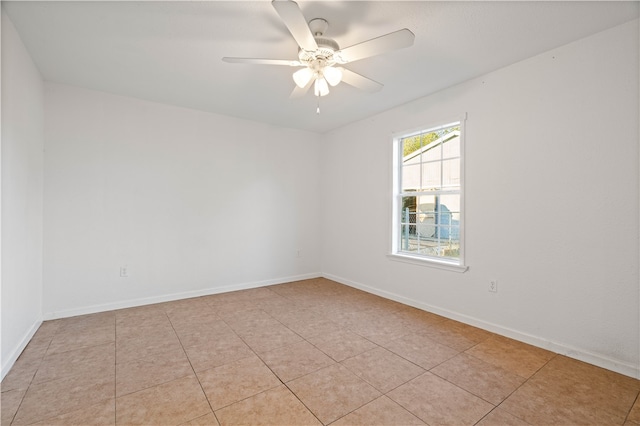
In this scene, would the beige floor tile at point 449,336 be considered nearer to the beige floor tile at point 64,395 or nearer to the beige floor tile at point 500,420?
the beige floor tile at point 500,420

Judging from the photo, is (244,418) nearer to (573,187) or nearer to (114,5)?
(114,5)

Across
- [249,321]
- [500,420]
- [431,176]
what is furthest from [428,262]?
[249,321]

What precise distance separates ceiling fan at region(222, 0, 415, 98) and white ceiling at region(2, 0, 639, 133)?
0.20 m

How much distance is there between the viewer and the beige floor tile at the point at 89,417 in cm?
164

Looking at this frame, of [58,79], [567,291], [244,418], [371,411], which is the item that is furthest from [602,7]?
[58,79]

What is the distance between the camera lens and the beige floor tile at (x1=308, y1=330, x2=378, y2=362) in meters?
2.47

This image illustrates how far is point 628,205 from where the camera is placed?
7.08 ft

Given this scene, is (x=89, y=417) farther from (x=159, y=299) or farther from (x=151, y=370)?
(x=159, y=299)

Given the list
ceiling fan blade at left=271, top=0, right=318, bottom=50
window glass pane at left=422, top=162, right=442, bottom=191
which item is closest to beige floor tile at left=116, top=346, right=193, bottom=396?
ceiling fan blade at left=271, top=0, right=318, bottom=50

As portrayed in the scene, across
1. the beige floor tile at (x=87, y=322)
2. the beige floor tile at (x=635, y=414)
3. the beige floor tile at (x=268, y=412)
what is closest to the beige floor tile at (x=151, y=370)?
the beige floor tile at (x=268, y=412)

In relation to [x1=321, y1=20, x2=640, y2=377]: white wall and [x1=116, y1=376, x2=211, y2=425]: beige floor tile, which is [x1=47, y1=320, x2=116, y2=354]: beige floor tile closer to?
[x1=116, y1=376, x2=211, y2=425]: beige floor tile

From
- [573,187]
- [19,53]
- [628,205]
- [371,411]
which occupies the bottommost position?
[371,411]

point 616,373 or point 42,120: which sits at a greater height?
point 42,120

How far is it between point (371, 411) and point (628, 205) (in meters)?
2.37
